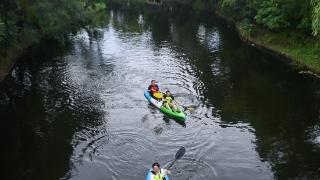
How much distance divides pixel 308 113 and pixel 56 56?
918 inches

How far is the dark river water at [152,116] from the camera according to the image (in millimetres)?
21453

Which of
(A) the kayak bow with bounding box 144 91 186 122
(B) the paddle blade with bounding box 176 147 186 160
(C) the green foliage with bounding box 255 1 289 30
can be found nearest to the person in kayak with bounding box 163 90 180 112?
(A) the kayak bow with bounding box 144 91 186 122

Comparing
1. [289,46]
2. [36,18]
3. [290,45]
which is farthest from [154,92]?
[290,45]

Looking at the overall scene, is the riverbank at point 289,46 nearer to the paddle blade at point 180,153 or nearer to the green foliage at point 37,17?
the green foliage at point 37,17

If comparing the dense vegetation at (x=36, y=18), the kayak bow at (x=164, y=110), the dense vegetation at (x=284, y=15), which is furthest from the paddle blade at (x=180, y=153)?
the dense vegetation at (x=284, y=15)

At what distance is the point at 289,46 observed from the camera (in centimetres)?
4125

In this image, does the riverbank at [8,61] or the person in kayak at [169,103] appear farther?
the riverbank at [8,61]

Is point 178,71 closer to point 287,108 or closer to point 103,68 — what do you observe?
point 103,68

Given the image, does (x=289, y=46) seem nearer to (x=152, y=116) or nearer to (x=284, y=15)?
(x=284, y=15)

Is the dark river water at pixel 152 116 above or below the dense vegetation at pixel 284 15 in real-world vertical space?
below

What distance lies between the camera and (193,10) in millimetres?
75000

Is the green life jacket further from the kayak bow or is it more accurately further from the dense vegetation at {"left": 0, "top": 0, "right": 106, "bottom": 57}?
the dense vegetation at {"left": 0, "top": 0, "right": 106, "bottom": 57}

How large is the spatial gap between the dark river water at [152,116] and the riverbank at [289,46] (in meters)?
1.03

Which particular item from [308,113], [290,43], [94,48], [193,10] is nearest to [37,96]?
[94,48]
